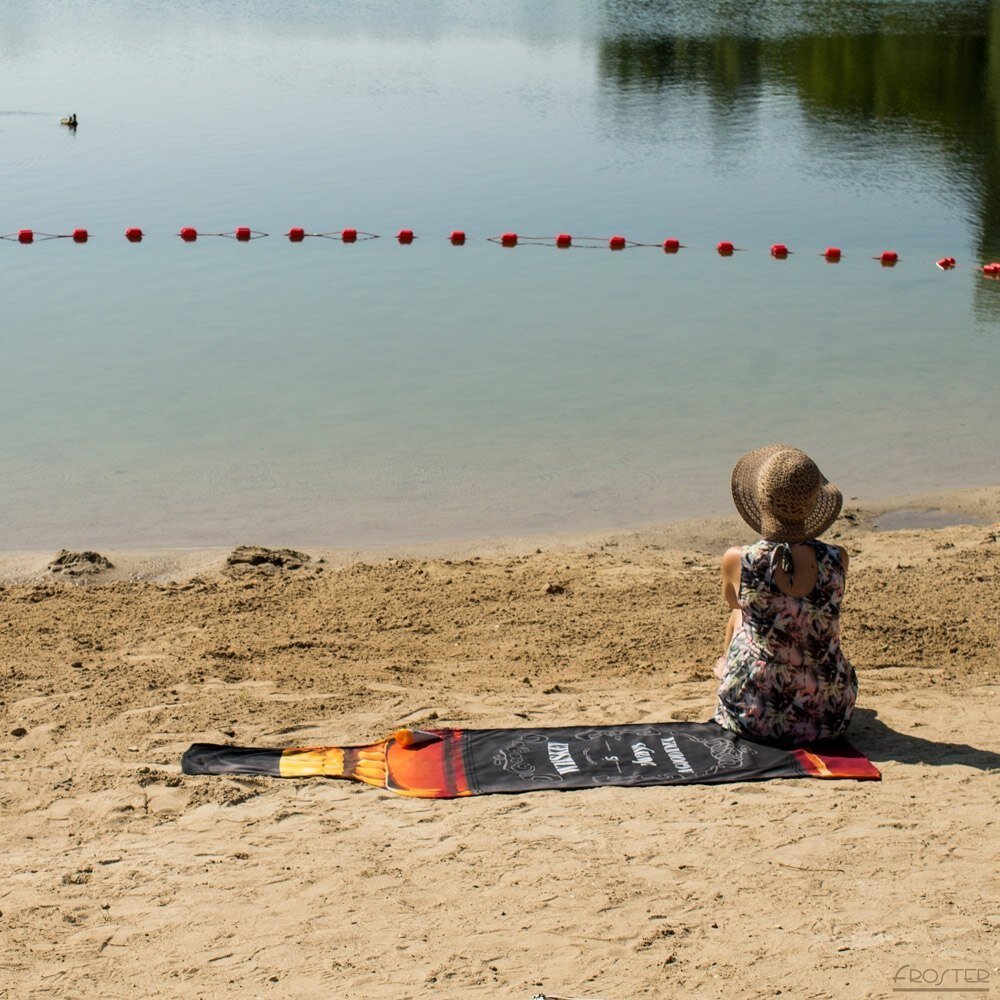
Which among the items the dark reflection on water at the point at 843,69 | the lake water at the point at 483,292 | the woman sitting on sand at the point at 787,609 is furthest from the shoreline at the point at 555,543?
the dark reflection on water at the point at 843,69

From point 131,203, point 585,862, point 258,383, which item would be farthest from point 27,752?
point 131,203

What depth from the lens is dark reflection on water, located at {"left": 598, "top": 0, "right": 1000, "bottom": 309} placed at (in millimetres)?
21625

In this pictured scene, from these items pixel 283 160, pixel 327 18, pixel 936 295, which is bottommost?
pixel 936 295

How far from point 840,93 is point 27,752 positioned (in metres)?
22.8

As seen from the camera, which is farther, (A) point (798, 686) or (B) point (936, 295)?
(B) point (936, 295)

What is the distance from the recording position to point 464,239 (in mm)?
16438

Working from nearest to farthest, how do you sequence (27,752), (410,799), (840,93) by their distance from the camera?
1. (410,799)
2. (27,752)
3. (840,93)

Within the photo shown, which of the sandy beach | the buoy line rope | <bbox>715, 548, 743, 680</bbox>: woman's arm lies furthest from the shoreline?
the buoy line rope

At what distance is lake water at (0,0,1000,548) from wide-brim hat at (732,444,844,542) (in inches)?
163

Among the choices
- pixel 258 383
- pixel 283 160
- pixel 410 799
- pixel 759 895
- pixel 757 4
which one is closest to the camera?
pixel 759 895

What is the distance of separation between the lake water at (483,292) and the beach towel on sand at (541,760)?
153 inches

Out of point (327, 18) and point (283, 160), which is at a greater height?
point (327, 18)

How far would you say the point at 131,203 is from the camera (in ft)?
59.5

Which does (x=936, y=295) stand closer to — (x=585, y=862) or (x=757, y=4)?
(x=585, y=862)
